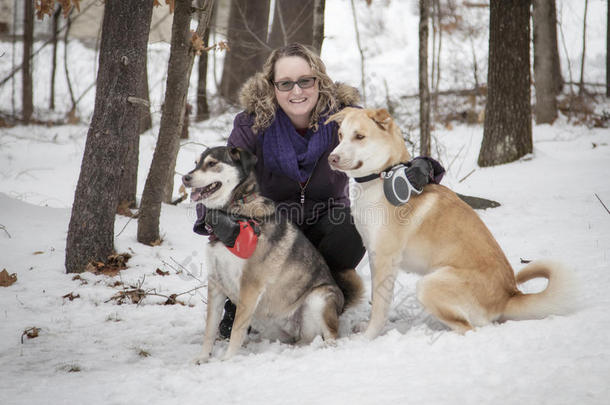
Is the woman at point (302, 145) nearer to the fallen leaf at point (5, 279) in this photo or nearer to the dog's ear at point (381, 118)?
the dog's ear at point (381, 118)

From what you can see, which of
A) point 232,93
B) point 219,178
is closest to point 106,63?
point 219,178

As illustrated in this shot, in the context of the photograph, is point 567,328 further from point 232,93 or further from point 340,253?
point 232,93

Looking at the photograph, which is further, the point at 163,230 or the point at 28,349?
the point at 163,230

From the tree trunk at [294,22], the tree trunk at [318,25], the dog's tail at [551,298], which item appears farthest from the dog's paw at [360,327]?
the tree trunk at [294,22]

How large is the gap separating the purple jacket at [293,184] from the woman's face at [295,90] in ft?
0.98

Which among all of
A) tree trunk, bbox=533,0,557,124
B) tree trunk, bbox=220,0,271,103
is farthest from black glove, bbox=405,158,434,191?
tree trunk, bbox=533,0,557,124

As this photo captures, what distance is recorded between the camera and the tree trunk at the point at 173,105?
450 centimetres

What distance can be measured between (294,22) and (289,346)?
7.18 metres

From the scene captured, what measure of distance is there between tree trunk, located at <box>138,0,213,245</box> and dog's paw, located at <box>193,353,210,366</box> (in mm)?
2241

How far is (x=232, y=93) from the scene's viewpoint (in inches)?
485

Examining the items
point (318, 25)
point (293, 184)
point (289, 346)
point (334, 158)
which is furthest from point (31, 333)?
point (318, 25)

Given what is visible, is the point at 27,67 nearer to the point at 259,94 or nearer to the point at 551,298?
the point at 259,94

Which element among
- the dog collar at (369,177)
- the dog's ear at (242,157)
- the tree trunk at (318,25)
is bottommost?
the dog collar at (369,177)

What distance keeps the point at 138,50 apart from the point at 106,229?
165cm
